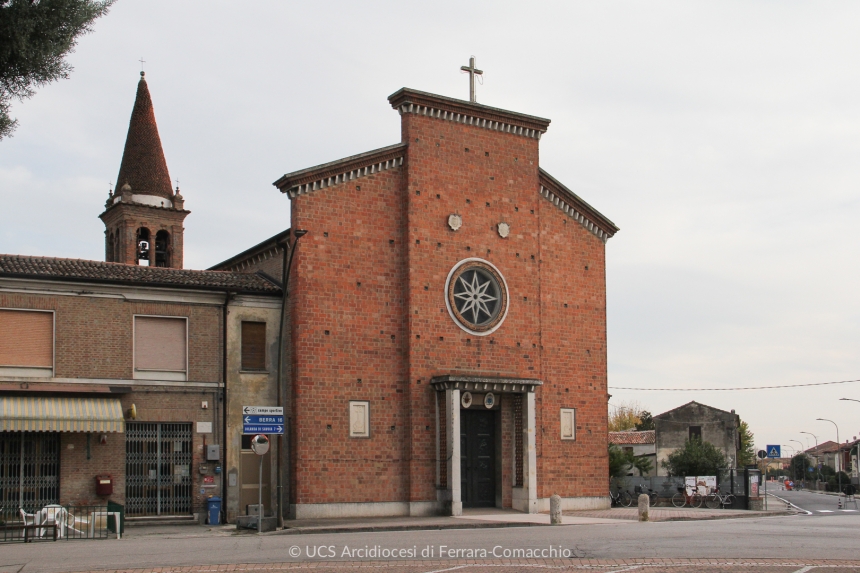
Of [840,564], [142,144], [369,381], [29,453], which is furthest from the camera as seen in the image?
[142,144]

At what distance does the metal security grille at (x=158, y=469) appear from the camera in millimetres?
25453

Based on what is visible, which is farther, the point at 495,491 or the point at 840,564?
the point at 495,491

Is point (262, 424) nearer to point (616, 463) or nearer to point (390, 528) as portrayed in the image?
point (390, 528)

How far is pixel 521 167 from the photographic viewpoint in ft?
103

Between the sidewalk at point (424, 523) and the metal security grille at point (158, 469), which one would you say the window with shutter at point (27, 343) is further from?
the sidewalk at point (424, 523)

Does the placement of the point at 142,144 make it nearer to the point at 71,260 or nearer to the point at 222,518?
the point at 71,260

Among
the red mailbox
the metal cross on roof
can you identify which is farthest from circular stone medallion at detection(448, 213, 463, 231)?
the red mailbox

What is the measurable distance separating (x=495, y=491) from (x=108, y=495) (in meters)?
11.2

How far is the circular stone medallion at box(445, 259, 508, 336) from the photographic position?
1160 inches

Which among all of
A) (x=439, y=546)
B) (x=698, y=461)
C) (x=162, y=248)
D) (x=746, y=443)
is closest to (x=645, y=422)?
(x=746, y=443)

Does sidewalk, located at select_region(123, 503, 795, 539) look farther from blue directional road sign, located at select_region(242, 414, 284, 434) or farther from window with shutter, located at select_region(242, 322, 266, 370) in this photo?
window with shutter, located at select_region(242, 322, 266, 370)

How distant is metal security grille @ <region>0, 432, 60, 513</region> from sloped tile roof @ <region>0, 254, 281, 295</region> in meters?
3.97

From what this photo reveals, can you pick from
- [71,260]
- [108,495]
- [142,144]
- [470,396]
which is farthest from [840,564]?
[142,144]

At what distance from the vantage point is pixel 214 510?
26016 millimetres
